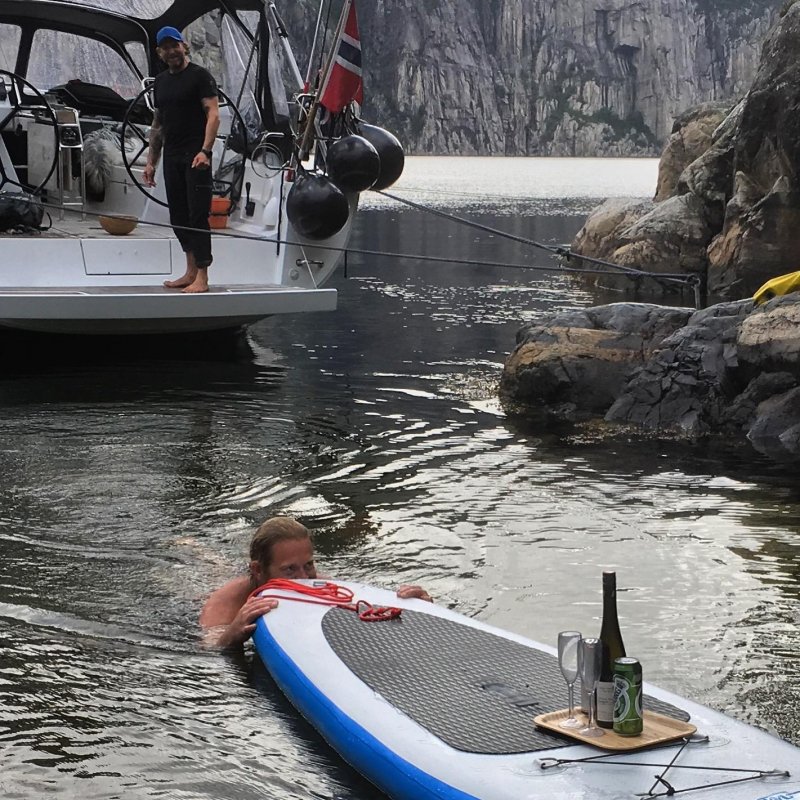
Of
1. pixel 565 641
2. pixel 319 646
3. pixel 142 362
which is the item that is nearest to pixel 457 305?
pixel 142 362

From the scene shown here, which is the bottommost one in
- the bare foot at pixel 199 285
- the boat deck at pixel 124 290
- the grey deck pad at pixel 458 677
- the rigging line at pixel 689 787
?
the grey deck pad at pixel 458 677

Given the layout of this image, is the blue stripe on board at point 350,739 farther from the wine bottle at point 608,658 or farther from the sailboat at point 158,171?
the sailboat at point 158,171

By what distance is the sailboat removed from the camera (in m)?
12.1

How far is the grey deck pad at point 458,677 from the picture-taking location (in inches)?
175

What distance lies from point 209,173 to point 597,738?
8211 millimetres

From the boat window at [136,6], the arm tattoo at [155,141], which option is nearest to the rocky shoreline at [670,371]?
the arm tattoo at [155,141]

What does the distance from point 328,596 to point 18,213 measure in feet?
25.4

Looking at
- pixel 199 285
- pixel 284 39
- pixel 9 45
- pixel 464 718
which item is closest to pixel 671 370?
pixel 199 285

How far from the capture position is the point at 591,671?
415 cm

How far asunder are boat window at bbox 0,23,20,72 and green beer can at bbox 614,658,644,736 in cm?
1303

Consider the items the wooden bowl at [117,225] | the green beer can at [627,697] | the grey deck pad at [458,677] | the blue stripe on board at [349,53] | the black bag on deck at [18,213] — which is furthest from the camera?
the wooden bowl at [117,225]

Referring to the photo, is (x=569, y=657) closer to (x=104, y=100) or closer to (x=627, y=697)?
(x=627, y=697)

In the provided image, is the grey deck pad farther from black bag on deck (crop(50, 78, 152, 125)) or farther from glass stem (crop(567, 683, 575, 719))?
black bag on deck (crop(50, 78, 152, 125))

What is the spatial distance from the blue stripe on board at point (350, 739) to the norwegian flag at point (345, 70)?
7493 millimetres
